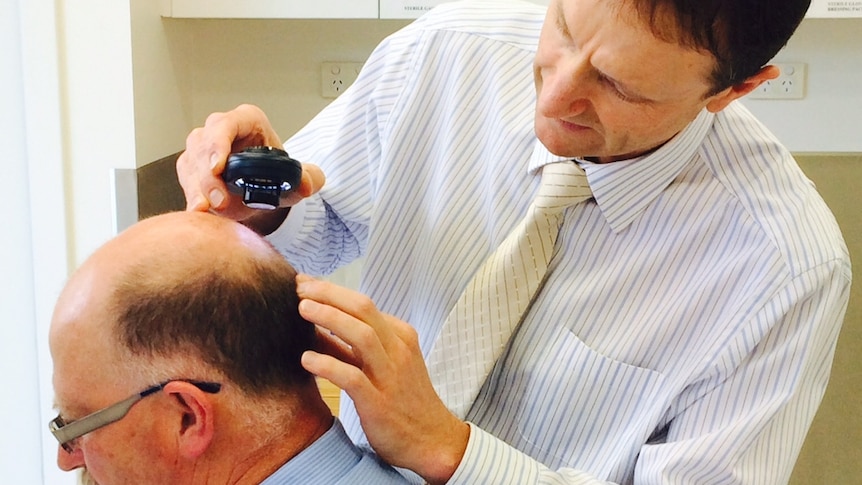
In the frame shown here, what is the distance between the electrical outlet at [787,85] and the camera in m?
2.12

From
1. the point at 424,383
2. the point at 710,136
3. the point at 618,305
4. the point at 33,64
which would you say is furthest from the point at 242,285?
the point at 33,64

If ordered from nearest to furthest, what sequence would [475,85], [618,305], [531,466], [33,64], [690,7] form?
[690,7] → [531,466] → [618,305] → [475,85] → [33,64]

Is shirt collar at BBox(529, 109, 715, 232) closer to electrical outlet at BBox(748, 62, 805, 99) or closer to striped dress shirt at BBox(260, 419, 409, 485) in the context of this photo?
striped dress shirt at BBox(260, 419, 409, 485)

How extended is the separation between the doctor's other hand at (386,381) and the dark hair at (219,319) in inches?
1.9

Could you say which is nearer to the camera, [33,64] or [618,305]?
[618,305]

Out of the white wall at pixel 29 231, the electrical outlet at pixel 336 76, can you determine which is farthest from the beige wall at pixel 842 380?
the white wall at pixel 29 231

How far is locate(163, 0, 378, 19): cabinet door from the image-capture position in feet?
6.14

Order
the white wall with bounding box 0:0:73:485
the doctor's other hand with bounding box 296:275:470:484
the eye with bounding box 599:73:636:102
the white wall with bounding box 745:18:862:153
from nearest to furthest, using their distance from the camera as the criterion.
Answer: the doctor's other hand with bounding box 296:275:470:484, the eye with bounding box 599:73:636:102, the white wall with bounding box 0:0:73:485, the white wall with bounding box 745:18:862:153

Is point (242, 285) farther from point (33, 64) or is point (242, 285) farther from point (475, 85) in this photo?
point (33, 64)

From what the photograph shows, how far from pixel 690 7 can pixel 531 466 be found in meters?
0.50

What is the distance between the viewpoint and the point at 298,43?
213 centimetres

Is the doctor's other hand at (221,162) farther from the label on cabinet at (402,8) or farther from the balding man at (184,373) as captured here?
the label on cabinet at (402,8)

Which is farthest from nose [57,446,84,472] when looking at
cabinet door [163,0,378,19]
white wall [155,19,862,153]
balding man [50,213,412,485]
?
white wall [155,19,862,153]

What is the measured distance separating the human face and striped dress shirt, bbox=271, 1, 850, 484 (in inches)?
2.2
